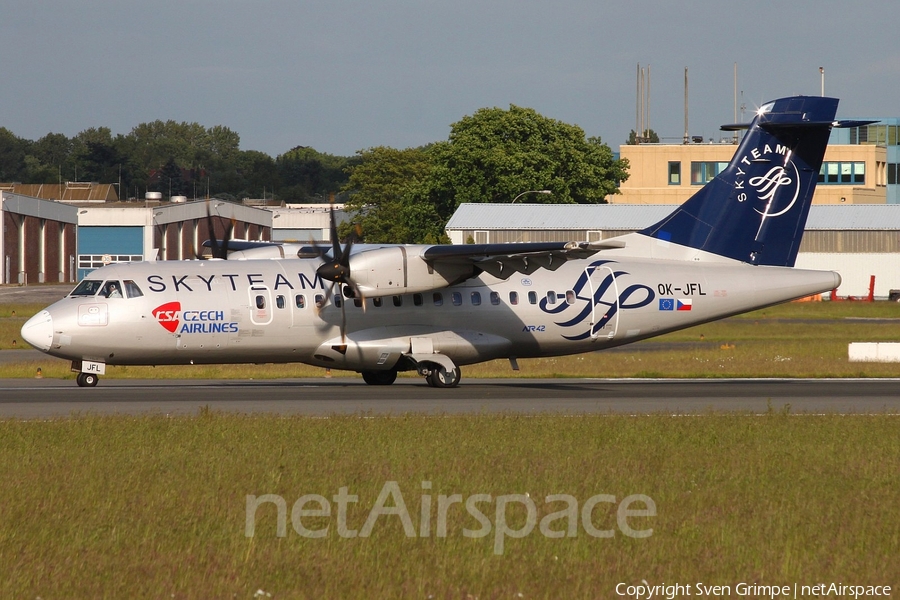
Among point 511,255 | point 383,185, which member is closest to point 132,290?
point 511,255

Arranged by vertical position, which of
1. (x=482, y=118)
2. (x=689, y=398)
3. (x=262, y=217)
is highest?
(x=482, y=118)

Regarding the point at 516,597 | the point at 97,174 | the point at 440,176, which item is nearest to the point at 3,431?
the point at 516,597

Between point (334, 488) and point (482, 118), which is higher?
point (482, 118)

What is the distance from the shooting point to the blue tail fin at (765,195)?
30.2 m

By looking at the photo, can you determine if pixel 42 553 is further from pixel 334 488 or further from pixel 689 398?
pixel 689 398

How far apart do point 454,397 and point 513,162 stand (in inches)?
2776

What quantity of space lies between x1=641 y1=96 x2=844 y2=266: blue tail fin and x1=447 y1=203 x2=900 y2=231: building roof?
54750mm

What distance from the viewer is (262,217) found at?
125125mm

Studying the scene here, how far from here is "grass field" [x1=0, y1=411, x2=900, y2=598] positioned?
974cm

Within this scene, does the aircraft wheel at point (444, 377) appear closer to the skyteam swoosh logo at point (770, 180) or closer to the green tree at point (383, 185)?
the skyteam swoosh logo at point (770, 180)

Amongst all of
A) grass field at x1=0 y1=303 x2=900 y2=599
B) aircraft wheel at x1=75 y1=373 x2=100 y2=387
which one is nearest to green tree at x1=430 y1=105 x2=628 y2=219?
aircraft wheel at x1=75 y1=373 x2=100 y2=387

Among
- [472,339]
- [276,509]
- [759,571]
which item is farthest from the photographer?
A: [472,339]

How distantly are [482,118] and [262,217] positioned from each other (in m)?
38.4

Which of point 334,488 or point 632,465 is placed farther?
point 632,465
